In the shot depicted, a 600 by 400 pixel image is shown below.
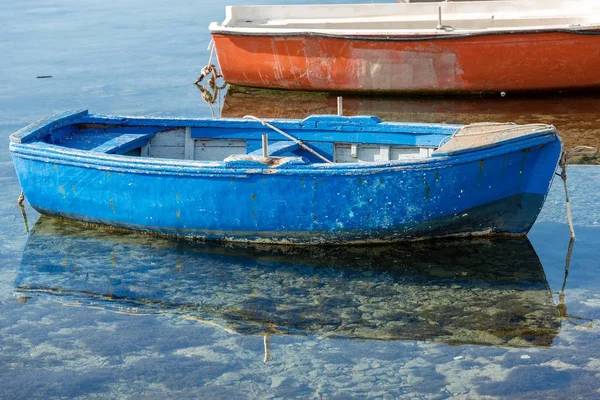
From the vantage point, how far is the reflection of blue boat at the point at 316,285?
20.9ft

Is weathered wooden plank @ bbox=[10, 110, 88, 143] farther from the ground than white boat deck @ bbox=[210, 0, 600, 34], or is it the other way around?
white boat deck @ bbox=[210, 0, 600, 34]

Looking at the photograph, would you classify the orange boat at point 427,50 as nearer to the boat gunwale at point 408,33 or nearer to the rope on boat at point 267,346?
the boat gunwale at point 408,33

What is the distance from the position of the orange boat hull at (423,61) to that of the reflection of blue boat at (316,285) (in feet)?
15.2

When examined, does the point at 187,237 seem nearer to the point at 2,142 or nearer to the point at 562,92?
the point at 2,142

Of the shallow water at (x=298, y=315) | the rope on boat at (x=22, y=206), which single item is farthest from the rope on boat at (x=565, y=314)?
the rope on boat at (x=22, y=206)

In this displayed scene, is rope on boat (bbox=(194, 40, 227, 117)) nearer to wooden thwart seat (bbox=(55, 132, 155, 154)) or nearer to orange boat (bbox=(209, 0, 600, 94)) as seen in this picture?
orange boat (bbox=(209, 0, 600, 94))

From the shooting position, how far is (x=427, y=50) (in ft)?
39.2

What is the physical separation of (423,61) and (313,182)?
5229 millimetres

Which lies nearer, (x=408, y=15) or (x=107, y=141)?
(x=107, y=141)

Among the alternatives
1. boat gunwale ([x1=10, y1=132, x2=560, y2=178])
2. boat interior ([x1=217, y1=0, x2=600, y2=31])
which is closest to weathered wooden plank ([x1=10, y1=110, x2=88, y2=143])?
boat gunwale ([x1=10, y1=132, x2=560, y2=178])

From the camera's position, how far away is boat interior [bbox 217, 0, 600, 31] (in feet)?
44.8

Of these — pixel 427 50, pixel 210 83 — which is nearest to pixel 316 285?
pixel 427 50

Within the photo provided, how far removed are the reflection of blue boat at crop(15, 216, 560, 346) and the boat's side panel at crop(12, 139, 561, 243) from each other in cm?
18

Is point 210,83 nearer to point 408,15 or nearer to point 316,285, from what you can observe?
point 408,15
